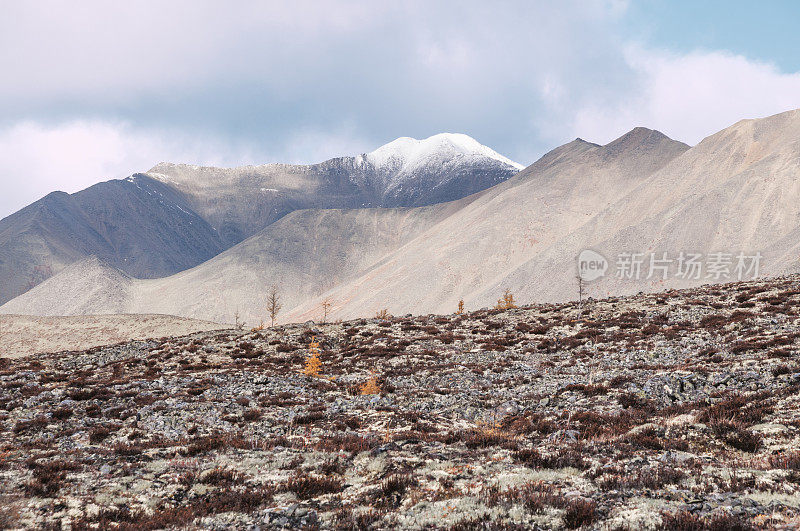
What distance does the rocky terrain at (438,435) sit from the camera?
865 cm

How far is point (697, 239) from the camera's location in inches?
3558

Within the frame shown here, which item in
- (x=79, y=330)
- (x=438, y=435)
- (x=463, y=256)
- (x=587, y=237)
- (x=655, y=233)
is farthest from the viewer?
(x=463, y=256)

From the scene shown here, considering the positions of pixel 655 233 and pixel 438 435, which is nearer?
pixel 438 435

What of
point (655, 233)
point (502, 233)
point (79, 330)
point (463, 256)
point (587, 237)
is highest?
point (502, 233)

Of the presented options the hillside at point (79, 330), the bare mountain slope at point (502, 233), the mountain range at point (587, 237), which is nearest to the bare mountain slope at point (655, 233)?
the mountain range at point (587, 237)

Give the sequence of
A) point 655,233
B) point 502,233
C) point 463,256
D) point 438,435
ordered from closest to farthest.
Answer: point 438,435
point 655,233
point 463,256
point 502,233

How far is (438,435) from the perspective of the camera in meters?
15.2

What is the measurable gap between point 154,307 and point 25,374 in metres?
176

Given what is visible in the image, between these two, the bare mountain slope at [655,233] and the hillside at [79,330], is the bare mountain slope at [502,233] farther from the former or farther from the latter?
the hillside at [79,330]

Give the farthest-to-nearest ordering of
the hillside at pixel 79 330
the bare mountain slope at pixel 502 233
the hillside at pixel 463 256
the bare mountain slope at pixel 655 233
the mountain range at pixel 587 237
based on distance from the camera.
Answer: the hillside at pixel 463 256
the bare mountain slope at pixel 502 233
the mountain range at pixel 587 237
the bare mountain slope at pixel 655 233
the hillside at pixel 79 330

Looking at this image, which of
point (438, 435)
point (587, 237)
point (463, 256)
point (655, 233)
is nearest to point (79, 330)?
point (438, 435)

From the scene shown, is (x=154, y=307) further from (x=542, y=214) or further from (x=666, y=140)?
(x=666, y=140)

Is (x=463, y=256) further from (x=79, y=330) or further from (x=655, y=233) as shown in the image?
(x=79, y=330)

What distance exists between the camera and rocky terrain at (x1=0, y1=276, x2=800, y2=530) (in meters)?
8.65
